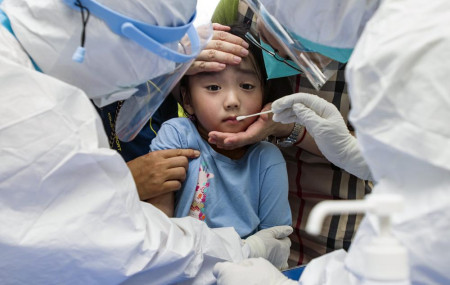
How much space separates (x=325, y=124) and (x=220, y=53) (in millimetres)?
441

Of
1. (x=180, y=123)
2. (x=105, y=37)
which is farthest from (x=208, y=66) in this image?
(x=105, y=37)

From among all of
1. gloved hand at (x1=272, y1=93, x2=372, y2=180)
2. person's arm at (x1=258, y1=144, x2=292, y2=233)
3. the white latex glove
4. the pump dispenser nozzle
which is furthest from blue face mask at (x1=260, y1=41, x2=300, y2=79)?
the pump dispenser nozzle

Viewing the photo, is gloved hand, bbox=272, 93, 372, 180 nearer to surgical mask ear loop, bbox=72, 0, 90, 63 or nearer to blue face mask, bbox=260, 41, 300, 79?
blue face mask, bbox=260, 41, 300, 79

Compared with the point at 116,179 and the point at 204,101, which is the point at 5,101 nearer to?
the point at 116,179

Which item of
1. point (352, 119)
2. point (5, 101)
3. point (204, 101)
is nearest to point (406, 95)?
point (352, 119)

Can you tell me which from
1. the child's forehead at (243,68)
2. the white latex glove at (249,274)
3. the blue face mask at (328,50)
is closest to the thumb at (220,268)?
the white latex glove at (249,274)

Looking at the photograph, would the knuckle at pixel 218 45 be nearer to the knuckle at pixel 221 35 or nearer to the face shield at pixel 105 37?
the knuckle at pixel 221 35

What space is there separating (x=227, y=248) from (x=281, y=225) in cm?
43

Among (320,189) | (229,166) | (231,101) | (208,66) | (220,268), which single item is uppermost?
(208,66)

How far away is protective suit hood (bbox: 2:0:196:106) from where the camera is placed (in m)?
0.81

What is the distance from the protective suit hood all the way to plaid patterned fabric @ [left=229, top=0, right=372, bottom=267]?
2.56 ft

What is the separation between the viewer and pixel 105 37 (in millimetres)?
822

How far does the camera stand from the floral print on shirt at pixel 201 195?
4.62 feet

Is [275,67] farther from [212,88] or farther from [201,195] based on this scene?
[201,195]
